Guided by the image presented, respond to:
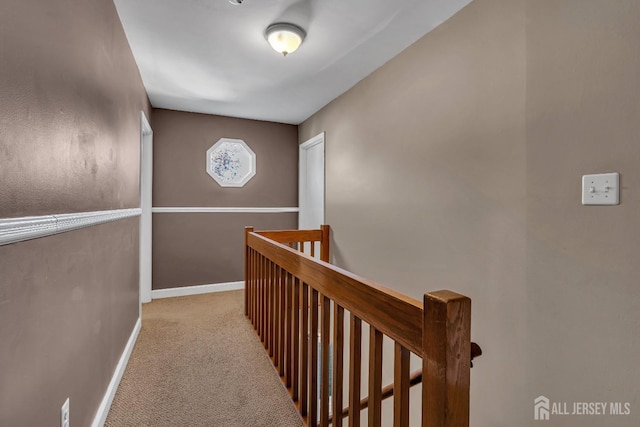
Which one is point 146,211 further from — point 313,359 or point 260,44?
point 313,359

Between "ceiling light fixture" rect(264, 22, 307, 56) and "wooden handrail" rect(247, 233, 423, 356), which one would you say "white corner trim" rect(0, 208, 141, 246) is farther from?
"ceiling light fixture" rect(264, 22, 307, 56)

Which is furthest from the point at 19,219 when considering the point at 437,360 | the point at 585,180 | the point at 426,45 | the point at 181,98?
the point at 181,98

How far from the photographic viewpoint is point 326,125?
346 centimetres

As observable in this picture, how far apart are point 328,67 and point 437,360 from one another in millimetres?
2425

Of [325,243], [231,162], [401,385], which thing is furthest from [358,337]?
[231,162]

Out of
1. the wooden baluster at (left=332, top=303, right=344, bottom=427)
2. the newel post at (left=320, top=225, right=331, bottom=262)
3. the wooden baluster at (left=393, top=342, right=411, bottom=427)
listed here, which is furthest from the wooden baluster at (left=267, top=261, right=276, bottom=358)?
the newel post at (left=320, top=225, right=331, bottom=262)

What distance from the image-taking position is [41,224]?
0.89 m

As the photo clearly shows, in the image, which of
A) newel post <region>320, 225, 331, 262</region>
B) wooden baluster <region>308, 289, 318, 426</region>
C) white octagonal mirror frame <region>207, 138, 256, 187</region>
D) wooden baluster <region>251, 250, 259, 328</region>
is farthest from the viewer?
white octagonal mirror frame <region>207, 138, 256, 187</region>

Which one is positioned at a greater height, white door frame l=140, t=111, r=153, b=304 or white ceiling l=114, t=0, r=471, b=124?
white ceiling l=114, t=0, r=471, b=124

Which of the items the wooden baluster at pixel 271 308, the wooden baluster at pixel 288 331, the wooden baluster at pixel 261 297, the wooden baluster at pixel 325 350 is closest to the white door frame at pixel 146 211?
the wooden baluster at pixel 261 297

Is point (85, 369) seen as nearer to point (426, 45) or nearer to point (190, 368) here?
point (190, 368)

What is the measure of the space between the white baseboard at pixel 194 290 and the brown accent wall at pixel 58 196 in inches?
71.0

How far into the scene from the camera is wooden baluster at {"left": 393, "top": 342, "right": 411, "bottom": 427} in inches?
31.6

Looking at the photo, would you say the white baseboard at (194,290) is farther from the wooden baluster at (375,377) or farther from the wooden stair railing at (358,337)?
the wooden baluster at (375,377)
